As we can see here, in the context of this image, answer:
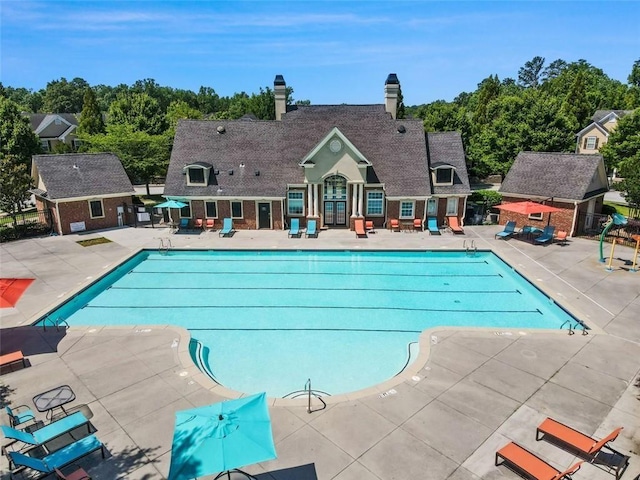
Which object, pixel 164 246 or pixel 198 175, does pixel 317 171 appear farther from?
pixel 164 246

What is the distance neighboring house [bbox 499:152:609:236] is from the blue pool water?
639cm

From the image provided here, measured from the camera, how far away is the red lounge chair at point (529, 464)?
8234 millimetres

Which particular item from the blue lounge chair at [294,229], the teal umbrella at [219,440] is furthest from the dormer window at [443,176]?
the teal umbrella at [219,440]

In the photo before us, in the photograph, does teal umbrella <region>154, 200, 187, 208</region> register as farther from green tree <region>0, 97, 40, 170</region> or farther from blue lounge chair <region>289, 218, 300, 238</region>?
green tree <region>0, 97, 40, 170</region>

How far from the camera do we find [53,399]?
1069 cm

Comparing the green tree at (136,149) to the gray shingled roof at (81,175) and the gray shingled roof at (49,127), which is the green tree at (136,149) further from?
the gray shingled roof at (49,127)

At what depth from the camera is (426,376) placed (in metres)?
12.3

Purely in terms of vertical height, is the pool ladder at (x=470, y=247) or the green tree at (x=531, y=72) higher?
the green tree at (x=531, y=72)

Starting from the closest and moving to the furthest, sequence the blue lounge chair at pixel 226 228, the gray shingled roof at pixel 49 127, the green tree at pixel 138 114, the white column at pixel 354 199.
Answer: the blue lounge chair at pixel 226 228 < the white column at pixel 354 199 < the green tree at pixel 138 114 < the gray shingled roof at pixel 49 127

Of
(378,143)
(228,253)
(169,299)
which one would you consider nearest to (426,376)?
(169,299)

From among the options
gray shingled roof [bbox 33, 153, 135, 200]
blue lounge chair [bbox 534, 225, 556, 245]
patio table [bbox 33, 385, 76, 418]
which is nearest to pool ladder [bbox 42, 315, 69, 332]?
patio table [bbox 33, 385, 76, 418]

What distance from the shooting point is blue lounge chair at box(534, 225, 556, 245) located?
25.8 m

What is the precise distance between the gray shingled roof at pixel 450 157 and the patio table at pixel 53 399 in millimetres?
25149

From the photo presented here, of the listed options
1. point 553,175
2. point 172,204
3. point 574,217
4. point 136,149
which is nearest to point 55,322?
point 172,204
